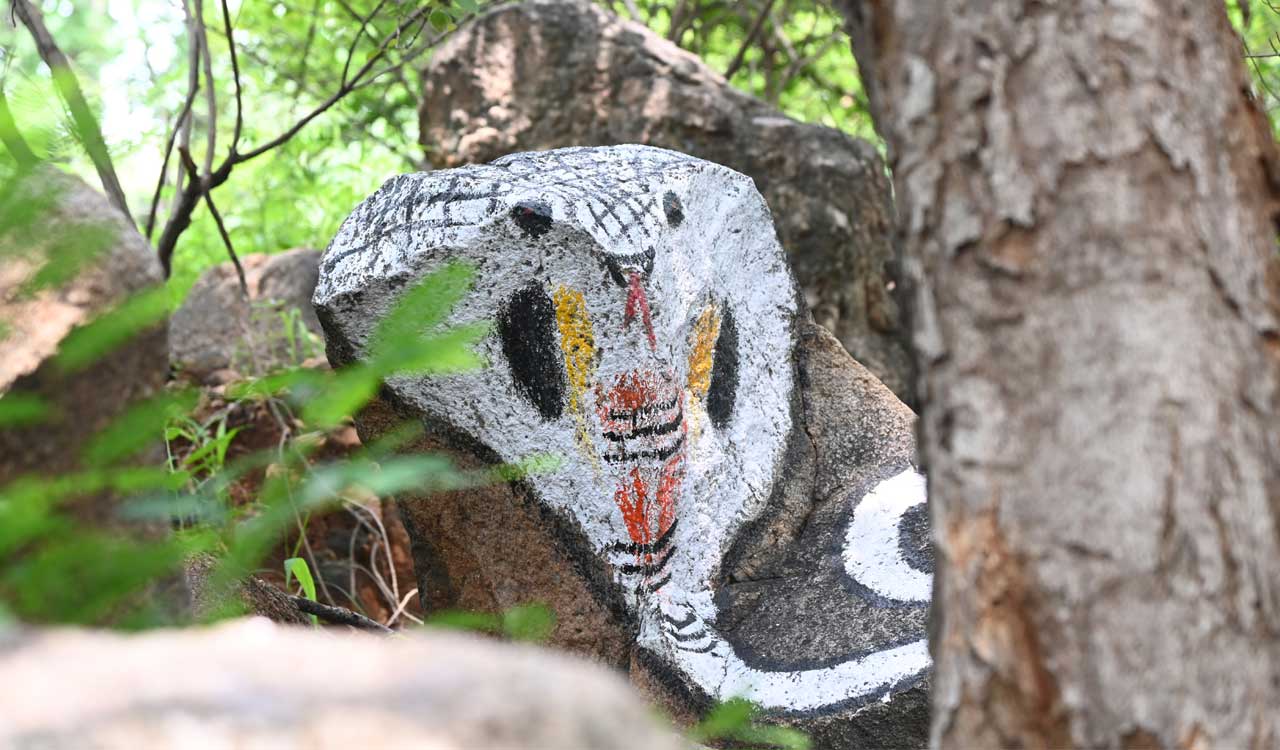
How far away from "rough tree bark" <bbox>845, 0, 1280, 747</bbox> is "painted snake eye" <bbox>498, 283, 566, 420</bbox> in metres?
1.14

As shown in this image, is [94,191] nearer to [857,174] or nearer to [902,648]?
[902,648]

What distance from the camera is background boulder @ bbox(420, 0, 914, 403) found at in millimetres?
3715

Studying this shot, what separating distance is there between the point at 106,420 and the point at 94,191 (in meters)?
0.22

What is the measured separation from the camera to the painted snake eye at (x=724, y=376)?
2.33m

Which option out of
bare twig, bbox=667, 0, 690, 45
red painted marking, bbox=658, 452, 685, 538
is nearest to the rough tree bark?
red painted marking, bbox=658, 452, 685, 538

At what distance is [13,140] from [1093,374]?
3.00 feet

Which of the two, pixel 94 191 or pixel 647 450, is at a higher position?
pixel 94 191

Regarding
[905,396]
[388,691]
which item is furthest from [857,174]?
[388,691]

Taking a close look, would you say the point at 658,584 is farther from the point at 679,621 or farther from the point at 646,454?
the point at 646,454

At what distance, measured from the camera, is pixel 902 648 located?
2.07 meters

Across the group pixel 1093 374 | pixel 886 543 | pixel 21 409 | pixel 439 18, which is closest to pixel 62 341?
pixel 21 409

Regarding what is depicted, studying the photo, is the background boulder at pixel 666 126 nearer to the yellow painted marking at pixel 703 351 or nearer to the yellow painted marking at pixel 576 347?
the yellow painted marking at pixel 703 351

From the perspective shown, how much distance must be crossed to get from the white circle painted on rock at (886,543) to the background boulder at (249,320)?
70.9 inches

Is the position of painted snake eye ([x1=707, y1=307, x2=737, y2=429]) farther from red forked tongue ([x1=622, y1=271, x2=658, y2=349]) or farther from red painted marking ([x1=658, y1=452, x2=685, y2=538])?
red forked tongue ([x1=622, y1=271, x2=658, y2=349])
